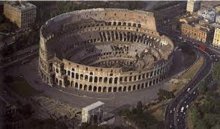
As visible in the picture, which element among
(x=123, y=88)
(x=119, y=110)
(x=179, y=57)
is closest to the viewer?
(x=119, y=110)

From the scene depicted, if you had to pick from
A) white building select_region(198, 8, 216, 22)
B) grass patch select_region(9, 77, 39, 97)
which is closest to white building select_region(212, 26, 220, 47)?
white building select_region(198, 8, 216, 22)

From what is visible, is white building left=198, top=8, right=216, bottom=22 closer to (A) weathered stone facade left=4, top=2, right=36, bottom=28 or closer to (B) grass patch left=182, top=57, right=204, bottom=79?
(B) grass patch left=182, top=57, right=204, bottom=79

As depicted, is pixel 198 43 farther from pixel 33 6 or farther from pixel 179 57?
pixel 33 6

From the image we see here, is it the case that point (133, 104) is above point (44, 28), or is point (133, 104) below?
below

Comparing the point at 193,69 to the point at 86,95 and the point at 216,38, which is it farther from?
the point at 86,95

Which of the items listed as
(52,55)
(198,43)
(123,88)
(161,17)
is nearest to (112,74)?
(123,88)

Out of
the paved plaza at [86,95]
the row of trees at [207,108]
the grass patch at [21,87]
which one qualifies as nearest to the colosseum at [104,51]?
the paved plaza at [86,95]

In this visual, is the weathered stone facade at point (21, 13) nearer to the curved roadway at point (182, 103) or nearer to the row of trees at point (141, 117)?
the curved roadway at point (182, 103)
